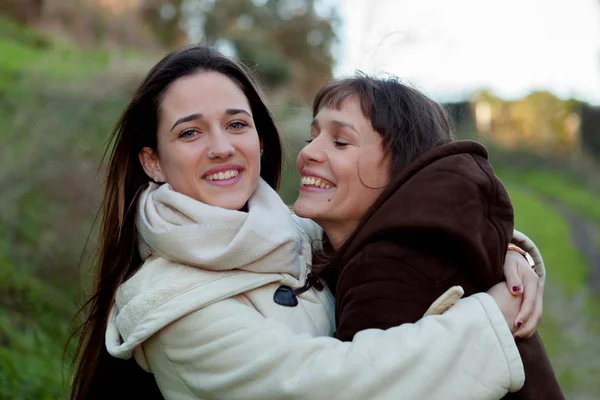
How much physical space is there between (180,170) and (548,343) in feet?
20.5

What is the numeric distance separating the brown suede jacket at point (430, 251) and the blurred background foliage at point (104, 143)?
129 cm

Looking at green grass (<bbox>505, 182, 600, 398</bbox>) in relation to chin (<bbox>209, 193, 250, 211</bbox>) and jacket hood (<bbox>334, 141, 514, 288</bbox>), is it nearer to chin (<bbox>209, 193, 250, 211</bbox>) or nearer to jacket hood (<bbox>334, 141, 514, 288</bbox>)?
jacket hood (<bbox>334, 141, 514, 288</bbox>)

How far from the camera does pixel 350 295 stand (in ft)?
7.57

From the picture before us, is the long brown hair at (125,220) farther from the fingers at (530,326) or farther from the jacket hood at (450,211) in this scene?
Answer: the fingers at (530,326)

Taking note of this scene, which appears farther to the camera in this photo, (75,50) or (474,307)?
(75,50)

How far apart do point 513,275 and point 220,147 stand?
1.07 meters

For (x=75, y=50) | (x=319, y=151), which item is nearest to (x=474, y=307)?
(x=319, y=151)

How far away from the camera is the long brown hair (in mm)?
2697

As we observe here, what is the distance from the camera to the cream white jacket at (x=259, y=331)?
6.85ft

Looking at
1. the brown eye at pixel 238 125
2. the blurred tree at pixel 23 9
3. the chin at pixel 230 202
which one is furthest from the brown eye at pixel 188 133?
the blurred tree at pixel 23 9

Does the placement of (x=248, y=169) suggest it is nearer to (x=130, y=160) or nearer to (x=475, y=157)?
(x=130, y=160)

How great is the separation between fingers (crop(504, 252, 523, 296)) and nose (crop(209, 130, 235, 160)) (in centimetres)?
102

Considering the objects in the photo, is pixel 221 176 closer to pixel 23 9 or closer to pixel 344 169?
pixel 344 169

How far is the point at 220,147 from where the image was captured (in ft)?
8.57
